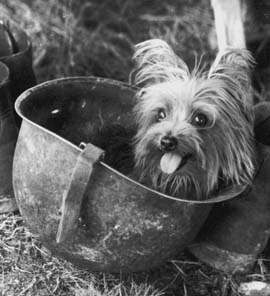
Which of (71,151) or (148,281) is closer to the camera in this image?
(71,151)

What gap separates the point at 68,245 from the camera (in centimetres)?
217

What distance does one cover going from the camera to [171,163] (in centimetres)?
220

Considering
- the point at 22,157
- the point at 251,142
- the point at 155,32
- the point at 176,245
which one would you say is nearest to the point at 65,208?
the point at 22,157

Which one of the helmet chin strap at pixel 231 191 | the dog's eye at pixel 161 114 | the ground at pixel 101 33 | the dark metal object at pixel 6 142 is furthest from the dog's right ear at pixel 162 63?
the ground at pixel 101 33

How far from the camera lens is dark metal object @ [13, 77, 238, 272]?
1.98 m

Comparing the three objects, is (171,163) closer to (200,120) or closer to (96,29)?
(200,120)

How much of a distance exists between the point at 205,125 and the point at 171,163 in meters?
0.21

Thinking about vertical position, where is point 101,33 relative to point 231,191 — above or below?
below

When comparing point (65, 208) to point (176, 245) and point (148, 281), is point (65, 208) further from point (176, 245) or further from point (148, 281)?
point (148, 281)

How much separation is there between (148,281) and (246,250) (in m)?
0.48

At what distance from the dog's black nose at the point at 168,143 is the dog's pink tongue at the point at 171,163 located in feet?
0.23

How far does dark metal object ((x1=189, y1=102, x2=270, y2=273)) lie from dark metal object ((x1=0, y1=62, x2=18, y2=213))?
100cm

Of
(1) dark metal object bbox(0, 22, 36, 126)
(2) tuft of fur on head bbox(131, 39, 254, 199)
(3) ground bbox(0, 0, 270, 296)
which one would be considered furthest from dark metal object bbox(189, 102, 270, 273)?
(1) dark metal object bbox(0, 22, 36, 126)

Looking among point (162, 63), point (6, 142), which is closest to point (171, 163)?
point (162, 63)
